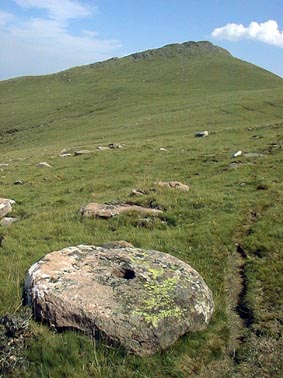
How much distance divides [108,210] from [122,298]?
685 cm

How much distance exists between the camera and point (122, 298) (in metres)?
8.06

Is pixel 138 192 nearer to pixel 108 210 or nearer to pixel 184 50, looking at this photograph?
pixel 108 210

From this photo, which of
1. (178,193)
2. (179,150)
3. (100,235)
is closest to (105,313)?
(100,235)

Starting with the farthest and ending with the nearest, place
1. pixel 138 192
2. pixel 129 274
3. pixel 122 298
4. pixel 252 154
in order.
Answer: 1. pixel 252 154
2. pixel 138 192
3. pixel 129 274
4. pixel 122 298

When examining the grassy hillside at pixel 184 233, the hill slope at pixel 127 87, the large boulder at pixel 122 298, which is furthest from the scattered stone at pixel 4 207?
the hill slope at pixel 127 87

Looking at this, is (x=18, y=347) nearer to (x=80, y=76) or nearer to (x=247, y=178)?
(x=247, y=178)

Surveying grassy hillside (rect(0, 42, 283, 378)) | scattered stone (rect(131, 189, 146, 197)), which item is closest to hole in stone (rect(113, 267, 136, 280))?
grassy hillside (rect(0, 42, 283, 378))

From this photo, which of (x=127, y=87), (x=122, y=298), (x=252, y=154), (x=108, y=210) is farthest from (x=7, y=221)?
(x=127, y=87)

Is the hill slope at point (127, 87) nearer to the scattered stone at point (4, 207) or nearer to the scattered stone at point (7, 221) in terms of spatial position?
the scattered stone at point (4, 207)

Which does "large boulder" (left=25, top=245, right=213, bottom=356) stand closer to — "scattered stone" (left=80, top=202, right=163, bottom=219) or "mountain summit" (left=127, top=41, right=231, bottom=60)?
"scattered stone" (left=80, top=202, right=163, bottom=219)

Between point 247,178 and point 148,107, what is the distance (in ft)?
212

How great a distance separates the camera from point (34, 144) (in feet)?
209

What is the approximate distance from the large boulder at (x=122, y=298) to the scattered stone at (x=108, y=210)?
490cm

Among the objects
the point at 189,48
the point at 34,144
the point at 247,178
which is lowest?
the point at 34,144
